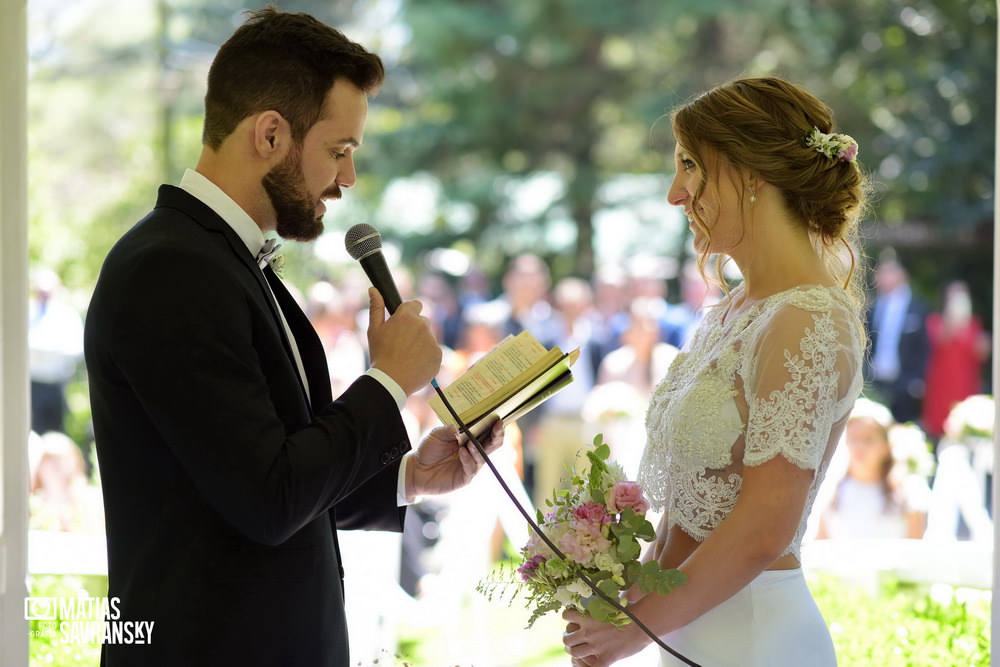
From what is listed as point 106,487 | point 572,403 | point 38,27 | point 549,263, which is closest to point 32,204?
point 38,27

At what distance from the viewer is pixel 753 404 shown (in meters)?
2.34

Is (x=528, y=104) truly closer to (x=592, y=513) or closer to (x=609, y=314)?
(x=609, y=314)

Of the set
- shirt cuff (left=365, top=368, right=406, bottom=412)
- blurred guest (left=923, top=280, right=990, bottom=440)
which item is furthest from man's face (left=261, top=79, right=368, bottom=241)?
blurred guest (left=923, top=280, right=990, bottom=440)

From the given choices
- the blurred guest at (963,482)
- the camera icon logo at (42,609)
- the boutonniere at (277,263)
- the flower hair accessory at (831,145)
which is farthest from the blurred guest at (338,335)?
the flower hair accessory at (831,145)

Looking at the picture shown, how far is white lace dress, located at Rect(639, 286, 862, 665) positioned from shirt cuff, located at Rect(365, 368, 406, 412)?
0.78 m

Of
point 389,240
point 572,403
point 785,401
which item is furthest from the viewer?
point 389,240

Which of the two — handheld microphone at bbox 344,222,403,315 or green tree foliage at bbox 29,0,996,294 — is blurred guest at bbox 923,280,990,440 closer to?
green tree foliage at bbox 29,0,996,294

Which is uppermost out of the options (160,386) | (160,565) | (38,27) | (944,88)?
(38,27)

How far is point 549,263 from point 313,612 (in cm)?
1634

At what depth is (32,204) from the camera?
1155 cm

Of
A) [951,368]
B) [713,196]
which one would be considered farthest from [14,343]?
[951,368]

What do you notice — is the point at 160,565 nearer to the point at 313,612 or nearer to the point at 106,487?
the point at 106,487

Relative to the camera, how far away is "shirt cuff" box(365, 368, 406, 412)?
2.07 meters

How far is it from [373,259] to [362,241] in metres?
0.07
